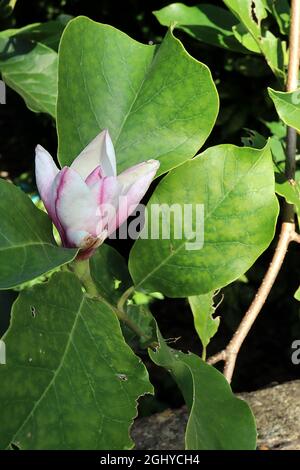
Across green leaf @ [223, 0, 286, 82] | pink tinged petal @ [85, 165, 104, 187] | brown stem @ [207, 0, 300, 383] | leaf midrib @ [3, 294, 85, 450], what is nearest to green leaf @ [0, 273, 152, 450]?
leaf midrib @ [3, 294, 85, 450]

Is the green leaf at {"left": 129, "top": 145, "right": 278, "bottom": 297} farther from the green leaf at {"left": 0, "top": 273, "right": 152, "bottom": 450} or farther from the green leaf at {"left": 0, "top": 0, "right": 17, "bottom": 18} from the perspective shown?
the green leaf at {"left": 0, "top": 0, "right": 17, "bottom": 18}

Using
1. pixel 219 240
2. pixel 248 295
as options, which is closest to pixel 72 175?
pixel 219 240

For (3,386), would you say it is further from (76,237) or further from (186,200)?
(186,200)

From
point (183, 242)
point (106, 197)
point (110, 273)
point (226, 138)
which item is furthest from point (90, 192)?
point (226, 138)

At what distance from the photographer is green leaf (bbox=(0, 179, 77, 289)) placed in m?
0.75

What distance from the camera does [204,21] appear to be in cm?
140

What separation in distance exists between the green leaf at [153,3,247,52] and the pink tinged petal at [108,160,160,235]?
0.60m

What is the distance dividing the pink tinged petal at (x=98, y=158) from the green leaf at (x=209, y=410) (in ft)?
0.68

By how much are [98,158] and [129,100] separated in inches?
5.9

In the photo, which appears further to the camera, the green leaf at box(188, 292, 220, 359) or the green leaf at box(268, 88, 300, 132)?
the green leaf at box(188, 292, 220, 359)

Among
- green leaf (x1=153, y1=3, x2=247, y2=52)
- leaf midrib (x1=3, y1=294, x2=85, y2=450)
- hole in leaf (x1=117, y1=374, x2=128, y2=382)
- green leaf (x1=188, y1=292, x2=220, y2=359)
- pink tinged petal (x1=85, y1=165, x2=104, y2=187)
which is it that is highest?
pink tinged petal (x1=85, y1=165, x2=104, y2=187)

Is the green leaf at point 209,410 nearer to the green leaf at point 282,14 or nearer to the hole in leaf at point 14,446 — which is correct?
the hole in leaf at point 14,446

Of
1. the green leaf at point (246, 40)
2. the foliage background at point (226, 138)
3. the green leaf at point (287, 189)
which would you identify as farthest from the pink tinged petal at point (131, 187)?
the foliage background at point (226, 138)

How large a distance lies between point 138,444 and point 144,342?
1.70 ft
